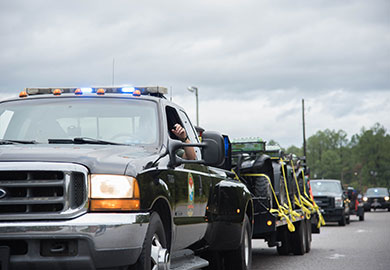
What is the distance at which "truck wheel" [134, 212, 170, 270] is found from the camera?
17.8ft

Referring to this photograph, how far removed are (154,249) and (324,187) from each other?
79.5 feet

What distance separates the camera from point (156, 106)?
23.0 ft

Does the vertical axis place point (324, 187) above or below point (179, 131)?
below

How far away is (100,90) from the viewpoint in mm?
7125

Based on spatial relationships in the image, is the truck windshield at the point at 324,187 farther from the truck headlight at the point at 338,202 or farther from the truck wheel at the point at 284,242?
the truck wheel at the point at 284,242

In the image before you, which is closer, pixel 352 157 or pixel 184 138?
pixel 184 138

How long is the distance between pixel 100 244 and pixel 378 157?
483 ft

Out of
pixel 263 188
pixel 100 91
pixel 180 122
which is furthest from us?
pixel 263 188

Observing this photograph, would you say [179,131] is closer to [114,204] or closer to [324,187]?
[114,204]

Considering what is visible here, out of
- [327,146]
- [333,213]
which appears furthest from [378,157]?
[333,213]

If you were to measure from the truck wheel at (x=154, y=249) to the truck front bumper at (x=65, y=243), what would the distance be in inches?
12.1

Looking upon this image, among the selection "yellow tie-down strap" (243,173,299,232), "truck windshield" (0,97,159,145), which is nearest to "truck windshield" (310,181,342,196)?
"yellow tie-down strap" (243,173,299,232)

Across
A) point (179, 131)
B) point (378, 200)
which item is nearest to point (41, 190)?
point (179, 131)

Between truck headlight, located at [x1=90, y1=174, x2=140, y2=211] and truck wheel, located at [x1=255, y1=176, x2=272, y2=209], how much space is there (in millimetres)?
6677
